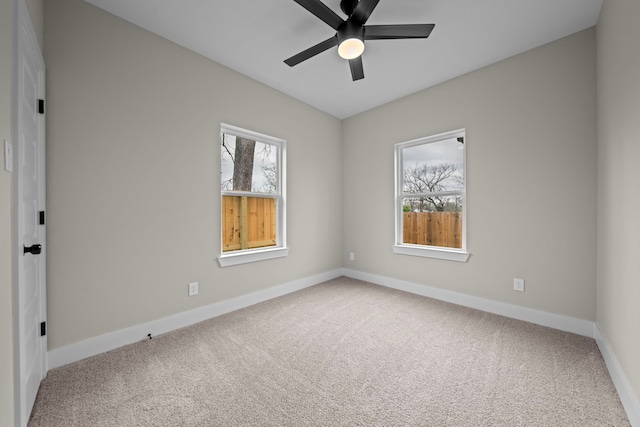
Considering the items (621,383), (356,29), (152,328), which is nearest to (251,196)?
(152,328)

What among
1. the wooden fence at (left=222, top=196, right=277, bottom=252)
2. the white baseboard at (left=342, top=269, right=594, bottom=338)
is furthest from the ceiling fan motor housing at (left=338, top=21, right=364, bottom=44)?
the white baseboard at (left=342, top=269, right=594, bottom=338)

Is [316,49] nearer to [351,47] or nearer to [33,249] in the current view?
[351,47]

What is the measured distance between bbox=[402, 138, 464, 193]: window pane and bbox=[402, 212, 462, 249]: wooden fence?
0.33 metres

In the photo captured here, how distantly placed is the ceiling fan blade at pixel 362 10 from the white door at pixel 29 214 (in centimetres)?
181

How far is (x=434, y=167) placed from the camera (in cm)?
339

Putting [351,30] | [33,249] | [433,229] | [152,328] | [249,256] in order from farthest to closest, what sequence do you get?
1. [433,229]
2. [249,256]
3. [152,328]
4. [351,30]
5. [33,249]

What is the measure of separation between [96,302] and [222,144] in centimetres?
181

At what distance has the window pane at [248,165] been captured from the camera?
118 inches

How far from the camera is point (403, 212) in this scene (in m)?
3.68

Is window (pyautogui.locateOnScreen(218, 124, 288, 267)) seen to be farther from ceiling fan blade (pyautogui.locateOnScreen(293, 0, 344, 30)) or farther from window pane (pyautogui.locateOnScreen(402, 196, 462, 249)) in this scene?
window pane (pyautogui.locateOnScreen(402, 196, 462, 249))

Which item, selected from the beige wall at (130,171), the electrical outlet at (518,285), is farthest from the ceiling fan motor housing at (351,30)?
the electrical outlet at (518,285)

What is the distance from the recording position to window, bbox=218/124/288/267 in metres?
2.96

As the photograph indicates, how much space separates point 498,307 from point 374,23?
2.98 meters

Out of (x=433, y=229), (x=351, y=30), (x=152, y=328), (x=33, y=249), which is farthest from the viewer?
(x=433, y=229)
